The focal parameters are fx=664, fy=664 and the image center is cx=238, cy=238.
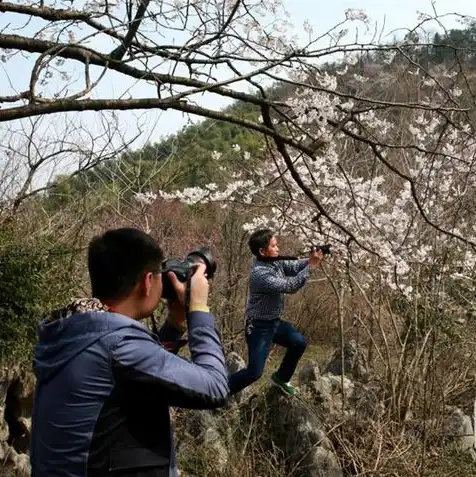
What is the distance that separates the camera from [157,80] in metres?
2.84

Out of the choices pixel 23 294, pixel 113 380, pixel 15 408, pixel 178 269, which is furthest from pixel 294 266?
pixel 113 380

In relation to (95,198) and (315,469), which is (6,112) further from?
(95,198)

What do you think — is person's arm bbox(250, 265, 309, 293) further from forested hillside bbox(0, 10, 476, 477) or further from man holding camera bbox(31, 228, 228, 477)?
man holding camera bbox(31, 228, 228, 477)

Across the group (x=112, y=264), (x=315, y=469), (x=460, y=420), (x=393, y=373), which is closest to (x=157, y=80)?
(x=112, y=264)

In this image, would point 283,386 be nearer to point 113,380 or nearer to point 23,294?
point 23,294

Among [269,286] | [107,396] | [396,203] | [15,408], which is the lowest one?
[15,408]

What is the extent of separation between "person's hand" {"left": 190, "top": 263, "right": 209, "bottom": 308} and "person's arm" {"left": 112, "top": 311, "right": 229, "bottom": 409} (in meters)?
0.12

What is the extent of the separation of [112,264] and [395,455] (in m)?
3.50

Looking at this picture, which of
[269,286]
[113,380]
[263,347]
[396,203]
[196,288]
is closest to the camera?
[113,380]

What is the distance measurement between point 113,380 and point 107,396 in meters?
0.03

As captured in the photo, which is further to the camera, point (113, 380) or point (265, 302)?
point (265, 302)

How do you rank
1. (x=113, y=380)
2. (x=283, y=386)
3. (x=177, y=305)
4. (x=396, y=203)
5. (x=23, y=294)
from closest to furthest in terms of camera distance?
1. (x=113, y=380)
2. (x=177, y=305)
3. (x=283, y=386)
4. (x=23, y=294)
5. (x=396, y=203)

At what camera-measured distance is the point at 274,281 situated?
4383 mm

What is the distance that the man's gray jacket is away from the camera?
1305 mm
